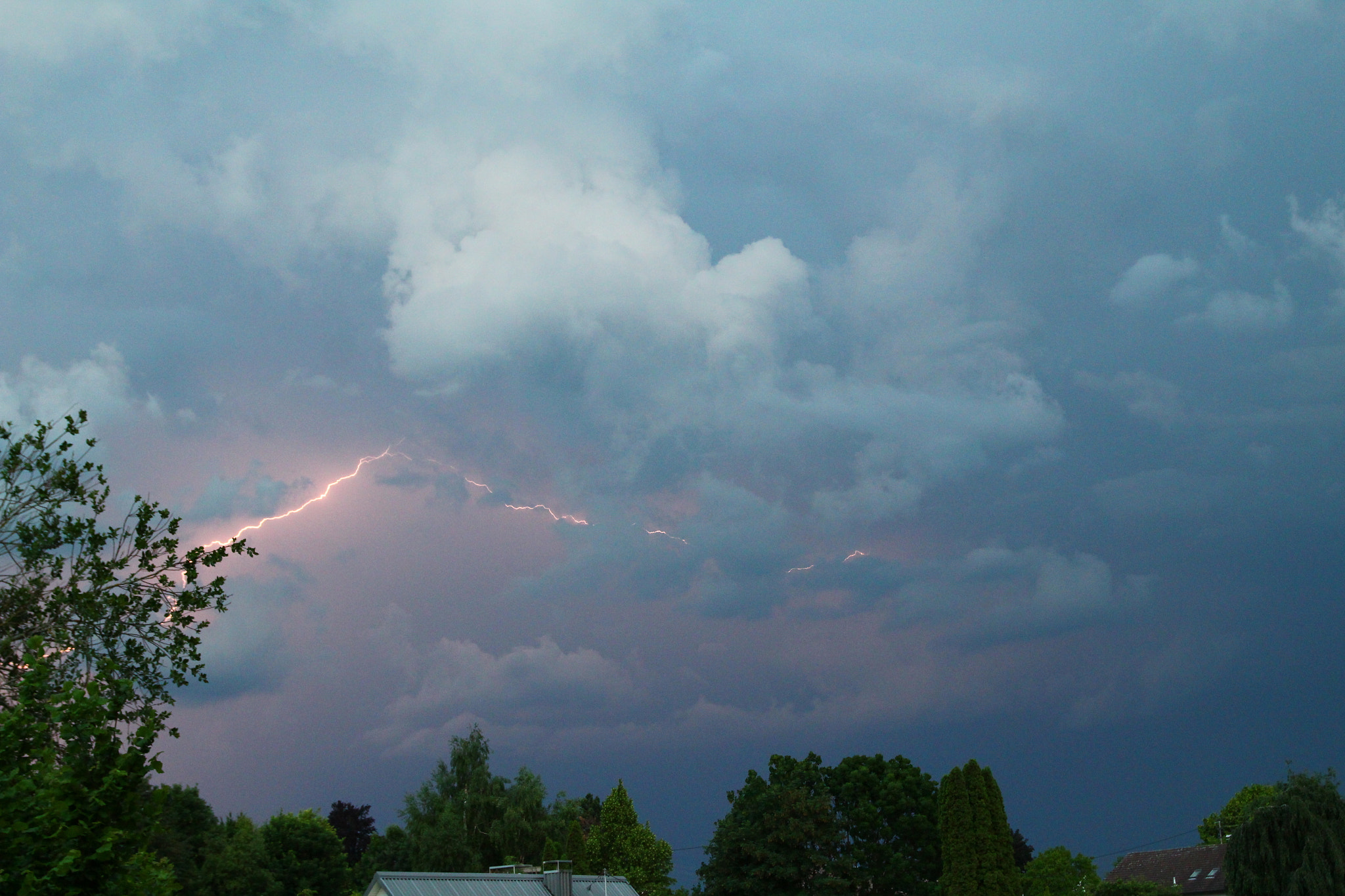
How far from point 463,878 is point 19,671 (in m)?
25.9

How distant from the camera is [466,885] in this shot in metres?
37.2

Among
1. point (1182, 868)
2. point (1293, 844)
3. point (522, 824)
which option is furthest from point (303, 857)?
point (1182, 868)

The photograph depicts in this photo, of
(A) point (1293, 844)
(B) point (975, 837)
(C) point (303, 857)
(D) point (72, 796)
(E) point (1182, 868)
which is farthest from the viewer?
(E) point (1182, 868)

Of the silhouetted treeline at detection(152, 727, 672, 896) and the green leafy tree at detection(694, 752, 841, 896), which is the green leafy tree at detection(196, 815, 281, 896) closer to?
the silhouetted treeline at detection(152, 727, 672, 896)

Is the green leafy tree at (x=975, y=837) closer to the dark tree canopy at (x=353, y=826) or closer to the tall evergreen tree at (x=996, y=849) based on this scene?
Result: the tall evergreen tree at (x=996, y=849)

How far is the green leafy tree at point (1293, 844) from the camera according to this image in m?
40.6

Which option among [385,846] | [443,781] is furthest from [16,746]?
[385,846]

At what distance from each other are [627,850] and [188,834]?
92.8 feet

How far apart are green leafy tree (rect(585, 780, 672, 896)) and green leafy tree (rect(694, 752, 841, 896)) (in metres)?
15.6

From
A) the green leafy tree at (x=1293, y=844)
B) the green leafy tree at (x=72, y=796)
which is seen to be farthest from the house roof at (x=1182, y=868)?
the green leafy tree at (x=72, y=796)

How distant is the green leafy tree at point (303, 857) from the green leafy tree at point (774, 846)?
29643mm

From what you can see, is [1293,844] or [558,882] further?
[1293,844]

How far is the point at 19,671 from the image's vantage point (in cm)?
1503

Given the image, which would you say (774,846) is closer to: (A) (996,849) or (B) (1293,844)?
(A) (996,849)
